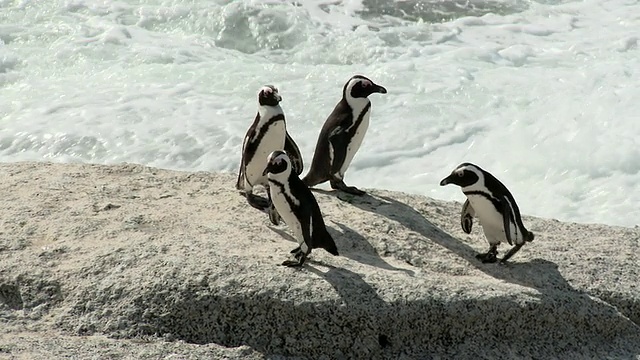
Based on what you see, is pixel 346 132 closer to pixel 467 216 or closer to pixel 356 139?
pixel 356 139

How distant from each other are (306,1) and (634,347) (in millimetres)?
9724

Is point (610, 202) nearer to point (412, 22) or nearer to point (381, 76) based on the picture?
point (381, 76)

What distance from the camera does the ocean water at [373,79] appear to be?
8602 millimetres

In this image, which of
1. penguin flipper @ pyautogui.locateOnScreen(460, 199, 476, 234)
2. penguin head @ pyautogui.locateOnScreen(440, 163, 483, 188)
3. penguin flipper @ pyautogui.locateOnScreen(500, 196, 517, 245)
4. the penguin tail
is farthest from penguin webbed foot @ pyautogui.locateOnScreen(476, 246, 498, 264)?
the penguin tail

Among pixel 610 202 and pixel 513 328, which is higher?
pixel 513 328

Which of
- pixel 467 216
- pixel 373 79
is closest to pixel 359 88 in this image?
pixel 467 216

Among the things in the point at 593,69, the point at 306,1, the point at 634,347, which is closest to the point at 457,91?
the point at 593,69

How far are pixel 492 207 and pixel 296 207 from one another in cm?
99

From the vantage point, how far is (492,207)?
4.57m

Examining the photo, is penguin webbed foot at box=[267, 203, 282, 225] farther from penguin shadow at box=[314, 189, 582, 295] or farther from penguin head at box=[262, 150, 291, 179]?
penguin shadow at box=[314, 189, 582, 295]

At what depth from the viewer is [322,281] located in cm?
410

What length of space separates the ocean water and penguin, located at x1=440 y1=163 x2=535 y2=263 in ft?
10.4

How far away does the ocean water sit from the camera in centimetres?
860

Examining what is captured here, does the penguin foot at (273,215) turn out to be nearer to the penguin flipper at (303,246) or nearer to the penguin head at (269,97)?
the penguin flipper at (303,246)
